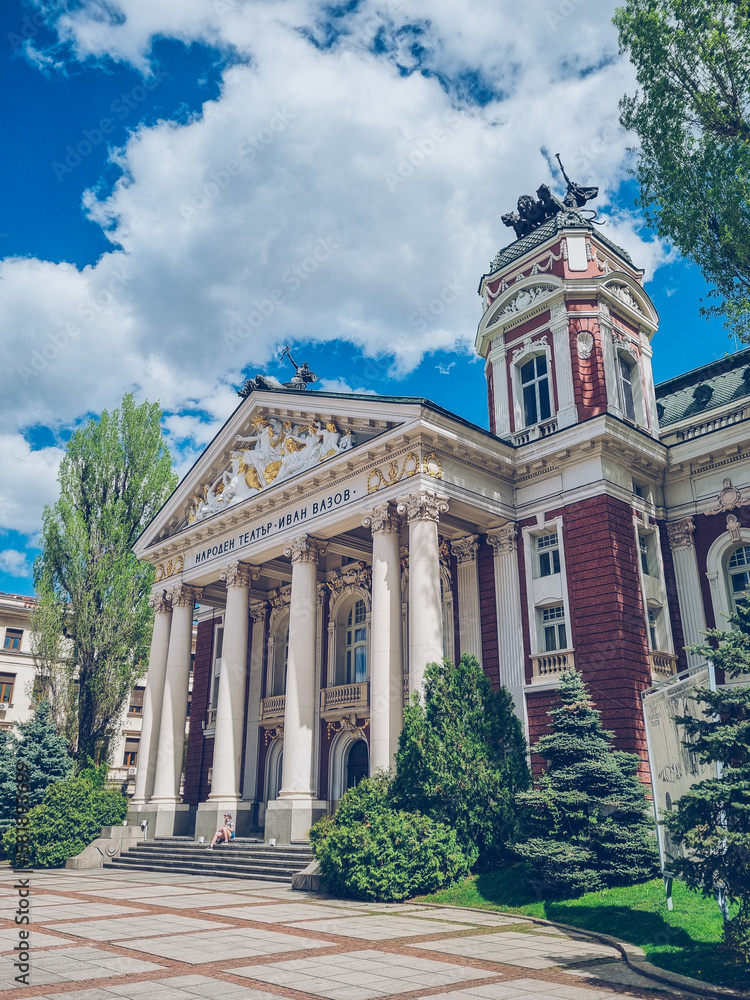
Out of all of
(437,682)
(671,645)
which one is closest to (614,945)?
(437,682)

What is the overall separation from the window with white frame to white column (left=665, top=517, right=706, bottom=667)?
3.89 m

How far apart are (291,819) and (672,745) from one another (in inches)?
533

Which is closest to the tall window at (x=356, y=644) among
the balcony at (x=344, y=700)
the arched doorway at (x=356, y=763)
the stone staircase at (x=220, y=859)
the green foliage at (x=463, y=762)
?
the balcony at (x=344, y=700)

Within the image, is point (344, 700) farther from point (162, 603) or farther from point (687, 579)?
point (687, 579)

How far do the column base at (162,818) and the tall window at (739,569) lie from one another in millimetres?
20861

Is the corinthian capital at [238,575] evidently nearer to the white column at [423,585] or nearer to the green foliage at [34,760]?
the white column at [423,585]

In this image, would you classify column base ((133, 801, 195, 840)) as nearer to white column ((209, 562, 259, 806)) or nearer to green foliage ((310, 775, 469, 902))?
white column ((209, 562, 259, 806))

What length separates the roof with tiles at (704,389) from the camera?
2628 cm

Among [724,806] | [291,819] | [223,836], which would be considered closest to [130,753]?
[223,836]

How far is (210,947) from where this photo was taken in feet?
36.9

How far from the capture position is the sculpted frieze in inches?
1055

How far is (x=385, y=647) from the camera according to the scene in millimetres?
22422

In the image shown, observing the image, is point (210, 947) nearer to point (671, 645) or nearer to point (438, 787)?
point (438, 787)

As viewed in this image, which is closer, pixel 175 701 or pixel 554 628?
pixel 554 628
